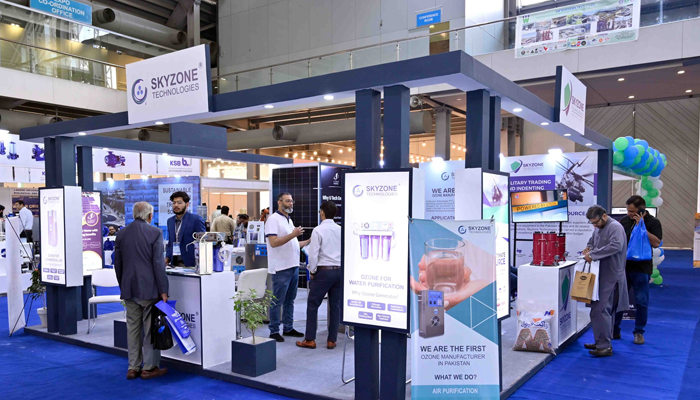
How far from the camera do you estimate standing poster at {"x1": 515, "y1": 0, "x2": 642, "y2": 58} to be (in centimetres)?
864

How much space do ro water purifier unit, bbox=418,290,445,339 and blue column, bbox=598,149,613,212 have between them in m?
4.84

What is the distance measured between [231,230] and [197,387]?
5.28m

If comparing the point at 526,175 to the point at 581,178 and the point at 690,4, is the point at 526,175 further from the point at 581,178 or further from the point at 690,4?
the point at 690,4

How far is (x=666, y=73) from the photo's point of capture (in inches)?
385

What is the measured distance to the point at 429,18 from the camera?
451 inches

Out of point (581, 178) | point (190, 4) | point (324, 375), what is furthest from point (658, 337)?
point (190, 4)

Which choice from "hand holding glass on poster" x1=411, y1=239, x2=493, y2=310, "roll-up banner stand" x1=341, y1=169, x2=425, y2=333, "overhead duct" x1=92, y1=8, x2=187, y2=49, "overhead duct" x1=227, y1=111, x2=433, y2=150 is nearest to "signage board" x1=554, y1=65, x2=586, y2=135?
"roll-up banner stand" x1=341, y1=169, x2=425, y2=333

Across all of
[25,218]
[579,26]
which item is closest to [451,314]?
[579,26]

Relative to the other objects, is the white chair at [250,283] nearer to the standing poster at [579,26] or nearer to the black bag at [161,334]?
the black bag at [161,334]

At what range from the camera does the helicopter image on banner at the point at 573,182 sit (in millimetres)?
7914

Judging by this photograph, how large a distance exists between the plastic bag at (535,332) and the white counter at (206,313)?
8.34ft

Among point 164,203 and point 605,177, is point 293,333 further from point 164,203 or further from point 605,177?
point 164,203

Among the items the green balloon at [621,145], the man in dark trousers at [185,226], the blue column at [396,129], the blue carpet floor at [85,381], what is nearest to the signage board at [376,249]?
the blue column at [396,129]

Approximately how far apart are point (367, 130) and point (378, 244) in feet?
2.46
